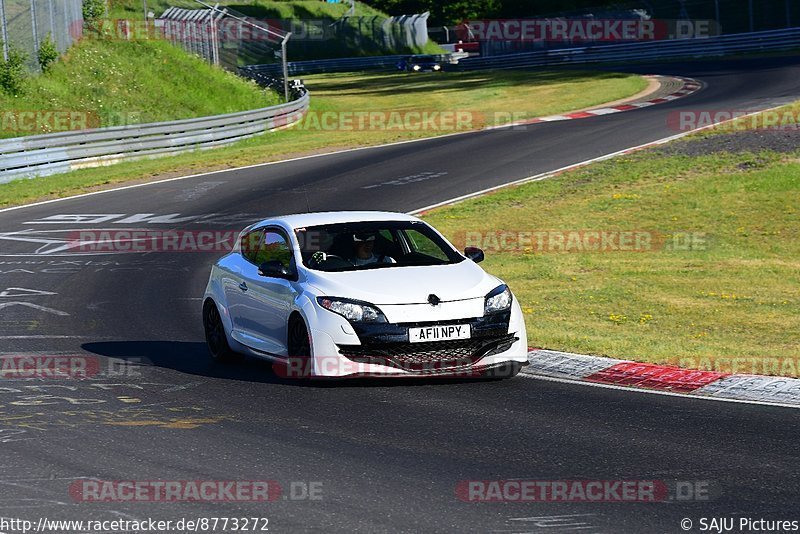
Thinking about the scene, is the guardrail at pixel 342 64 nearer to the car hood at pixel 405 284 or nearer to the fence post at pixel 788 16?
the fence post at pixel 788 16

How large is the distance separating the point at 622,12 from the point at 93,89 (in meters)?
37.1

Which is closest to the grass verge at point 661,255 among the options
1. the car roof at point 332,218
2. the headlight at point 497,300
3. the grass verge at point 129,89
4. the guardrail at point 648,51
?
the headlight at point 497,300

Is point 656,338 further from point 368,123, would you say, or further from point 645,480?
point 368,123

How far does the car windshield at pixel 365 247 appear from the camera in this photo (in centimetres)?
1141

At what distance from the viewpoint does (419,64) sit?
7494 cm

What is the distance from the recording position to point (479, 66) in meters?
69.5

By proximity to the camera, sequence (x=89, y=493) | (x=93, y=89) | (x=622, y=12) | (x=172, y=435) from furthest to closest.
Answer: (x=622, y=12) < (x=93, y=89) < (x=172, y=435) < (x=89, y=493)

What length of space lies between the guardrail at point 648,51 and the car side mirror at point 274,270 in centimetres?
5118

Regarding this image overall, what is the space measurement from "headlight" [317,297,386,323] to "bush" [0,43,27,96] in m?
29.6

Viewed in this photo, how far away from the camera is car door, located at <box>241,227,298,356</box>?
36.5 feet

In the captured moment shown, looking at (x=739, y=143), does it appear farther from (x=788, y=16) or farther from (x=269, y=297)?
(x=788, y=16)

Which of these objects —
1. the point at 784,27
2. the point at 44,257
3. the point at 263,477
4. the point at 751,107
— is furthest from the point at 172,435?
the point at 784,27

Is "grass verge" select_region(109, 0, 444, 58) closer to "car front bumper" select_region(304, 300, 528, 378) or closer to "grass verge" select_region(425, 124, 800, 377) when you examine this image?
"grass verge" select_region(425, 124, 800, 377)

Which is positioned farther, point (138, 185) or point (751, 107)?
point (751, 107)
